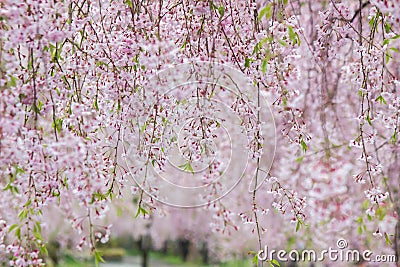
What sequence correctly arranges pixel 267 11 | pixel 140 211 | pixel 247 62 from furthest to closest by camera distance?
1. pixel 140 211
2. pixel 247 62
3. pixel 267 11

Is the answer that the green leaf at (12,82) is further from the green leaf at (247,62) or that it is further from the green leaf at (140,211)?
the green leaf at (247,62)

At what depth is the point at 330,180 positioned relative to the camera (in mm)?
2330

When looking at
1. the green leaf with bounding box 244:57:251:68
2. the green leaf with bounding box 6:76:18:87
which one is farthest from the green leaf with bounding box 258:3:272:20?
the green leaf with bounding box 6:76:18:87

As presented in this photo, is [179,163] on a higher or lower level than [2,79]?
lower

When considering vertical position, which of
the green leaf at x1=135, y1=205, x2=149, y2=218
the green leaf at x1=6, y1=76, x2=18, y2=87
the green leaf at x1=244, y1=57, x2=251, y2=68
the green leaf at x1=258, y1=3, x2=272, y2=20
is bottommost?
the green leaf at x1=135, y1=205, x2=149, y2=218

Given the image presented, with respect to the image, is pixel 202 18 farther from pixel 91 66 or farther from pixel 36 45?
pixel 36 45

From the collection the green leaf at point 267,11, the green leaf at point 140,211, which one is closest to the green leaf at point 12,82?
the green leaf at point 140,211

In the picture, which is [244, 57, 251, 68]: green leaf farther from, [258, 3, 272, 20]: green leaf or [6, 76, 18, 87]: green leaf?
[6, 76, 18, 87]: green leaf

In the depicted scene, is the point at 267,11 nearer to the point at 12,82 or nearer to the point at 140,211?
the point at 12,82

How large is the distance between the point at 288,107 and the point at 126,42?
861 millimetres

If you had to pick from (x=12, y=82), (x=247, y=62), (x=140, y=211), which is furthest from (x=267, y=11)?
(x=140, y=211)

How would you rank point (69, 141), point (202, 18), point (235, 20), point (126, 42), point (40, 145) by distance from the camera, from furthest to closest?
1. point (235, 20)
2. point (202, 18)
3. point (126, 42)
4. point (40, 145)
5. point (69, 141)

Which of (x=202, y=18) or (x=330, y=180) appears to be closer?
(x=330, y=180)

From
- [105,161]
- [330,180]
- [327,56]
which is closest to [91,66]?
[105,161]
